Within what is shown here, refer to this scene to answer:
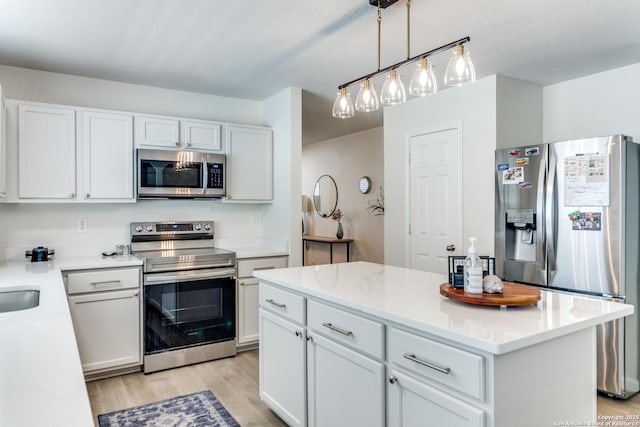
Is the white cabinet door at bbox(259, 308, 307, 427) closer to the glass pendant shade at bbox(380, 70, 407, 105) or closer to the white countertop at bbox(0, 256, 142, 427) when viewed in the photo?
the white countertop at bbox(0, 256, 142, 427)

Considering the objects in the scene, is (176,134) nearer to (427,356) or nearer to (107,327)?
(107,327)

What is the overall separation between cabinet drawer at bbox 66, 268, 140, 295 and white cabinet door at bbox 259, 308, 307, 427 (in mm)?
1284

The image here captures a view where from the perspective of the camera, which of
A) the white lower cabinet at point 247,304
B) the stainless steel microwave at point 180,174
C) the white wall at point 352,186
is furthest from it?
the white wall at point 352,186

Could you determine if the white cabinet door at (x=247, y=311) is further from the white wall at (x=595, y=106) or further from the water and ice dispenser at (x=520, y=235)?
the white wall at (x=595, y=106)

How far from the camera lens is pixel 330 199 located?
695 cm

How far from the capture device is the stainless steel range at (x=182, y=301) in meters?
3.34

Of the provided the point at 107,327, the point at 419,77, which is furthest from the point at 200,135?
the point at 419,77

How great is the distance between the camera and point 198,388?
303 cm

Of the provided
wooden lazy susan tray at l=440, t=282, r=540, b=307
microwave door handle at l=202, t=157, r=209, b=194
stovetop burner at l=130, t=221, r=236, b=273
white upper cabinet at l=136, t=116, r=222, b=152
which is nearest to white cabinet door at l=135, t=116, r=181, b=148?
white upper cabinet at l=136, t=116, r=222, b=152

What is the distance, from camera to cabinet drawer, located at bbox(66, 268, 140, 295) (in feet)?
10.0

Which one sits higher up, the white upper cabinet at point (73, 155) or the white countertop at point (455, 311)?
the white upper cabinet at point (73, 155)

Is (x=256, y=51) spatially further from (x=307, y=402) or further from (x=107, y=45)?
(x=307, y=402)

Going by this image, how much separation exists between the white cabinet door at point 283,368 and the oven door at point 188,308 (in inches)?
43.8

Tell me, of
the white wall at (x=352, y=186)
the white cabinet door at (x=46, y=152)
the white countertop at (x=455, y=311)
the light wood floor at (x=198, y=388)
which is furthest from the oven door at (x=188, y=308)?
the white wall at (x=352, y=186)
